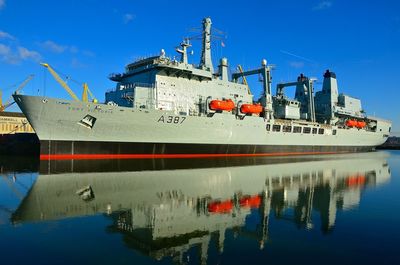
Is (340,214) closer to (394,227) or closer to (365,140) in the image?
(394,227)

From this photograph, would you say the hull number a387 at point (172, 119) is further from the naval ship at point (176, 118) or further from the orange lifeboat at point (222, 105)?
the orange lifeboat at point (222, 105)

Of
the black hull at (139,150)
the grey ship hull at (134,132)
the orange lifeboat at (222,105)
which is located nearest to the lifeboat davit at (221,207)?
the grey ship hull at (134,132)

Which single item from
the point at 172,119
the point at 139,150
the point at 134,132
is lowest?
the point at 139,150

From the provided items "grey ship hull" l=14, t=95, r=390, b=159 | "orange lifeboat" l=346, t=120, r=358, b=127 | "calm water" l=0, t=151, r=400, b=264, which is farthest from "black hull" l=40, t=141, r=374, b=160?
"orange lifeboat" l=346, t=120, r=358, b=127

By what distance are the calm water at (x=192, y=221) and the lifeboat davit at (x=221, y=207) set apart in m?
0.04

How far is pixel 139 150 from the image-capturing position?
28.1 m

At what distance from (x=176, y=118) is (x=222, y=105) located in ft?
18.6

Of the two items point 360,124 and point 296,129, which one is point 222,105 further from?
point 360,124

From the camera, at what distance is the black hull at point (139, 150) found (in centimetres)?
2519

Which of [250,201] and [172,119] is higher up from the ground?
[172,119]

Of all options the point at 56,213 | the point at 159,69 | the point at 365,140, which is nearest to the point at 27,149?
the point at 159,69

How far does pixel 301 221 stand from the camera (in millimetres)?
10453

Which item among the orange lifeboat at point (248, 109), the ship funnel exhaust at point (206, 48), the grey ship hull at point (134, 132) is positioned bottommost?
the grey ship hull at point (134, 132)

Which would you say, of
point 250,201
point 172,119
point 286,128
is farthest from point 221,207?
point 286,128
